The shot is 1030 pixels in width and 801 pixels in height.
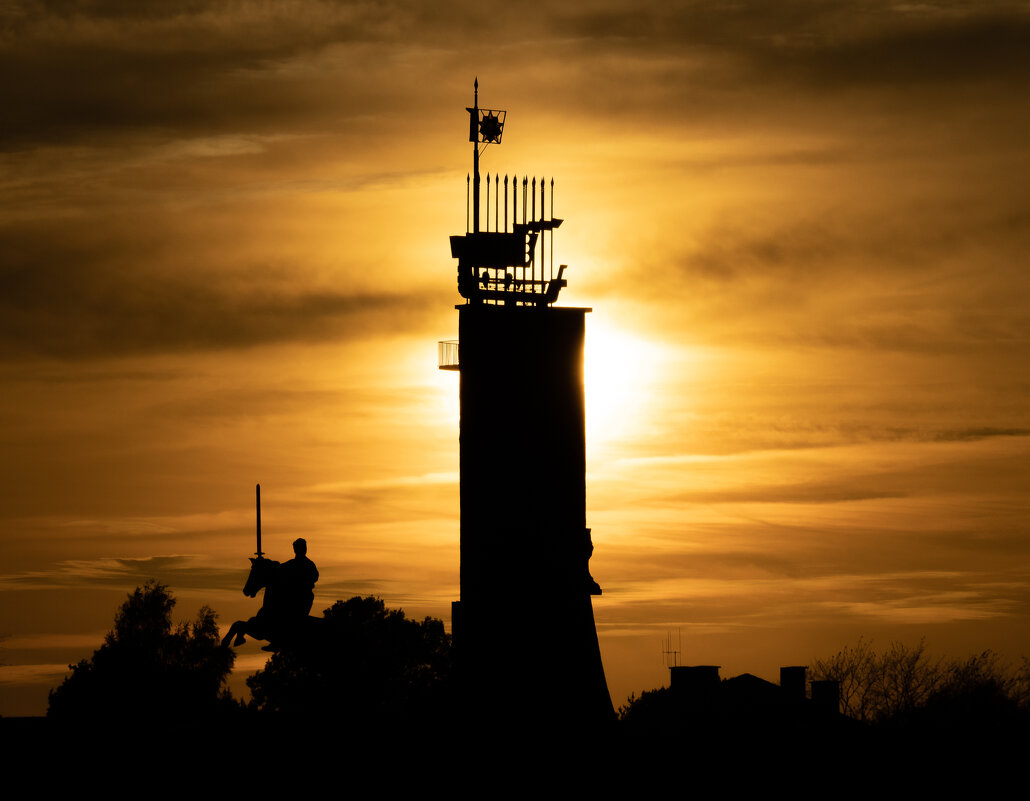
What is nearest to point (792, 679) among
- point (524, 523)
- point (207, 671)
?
point (524, 523)

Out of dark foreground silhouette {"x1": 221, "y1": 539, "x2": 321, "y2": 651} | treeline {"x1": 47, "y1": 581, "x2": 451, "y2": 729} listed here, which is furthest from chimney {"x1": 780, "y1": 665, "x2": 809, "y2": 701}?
dark foreground silhouette {"x1": 221, "y1": 539, "x2": 321, "y2": 651}

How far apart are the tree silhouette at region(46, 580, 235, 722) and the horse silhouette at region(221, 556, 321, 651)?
23.0m

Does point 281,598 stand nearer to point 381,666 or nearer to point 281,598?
point 281,598

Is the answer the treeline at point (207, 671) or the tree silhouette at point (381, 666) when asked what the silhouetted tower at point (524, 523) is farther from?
the tree silhouette at point (381, 666)

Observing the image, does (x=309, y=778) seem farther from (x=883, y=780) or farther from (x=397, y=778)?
(x=883, y=780)

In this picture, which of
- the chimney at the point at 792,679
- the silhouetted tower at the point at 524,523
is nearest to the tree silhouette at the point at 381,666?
the chimney at the point at 792,679

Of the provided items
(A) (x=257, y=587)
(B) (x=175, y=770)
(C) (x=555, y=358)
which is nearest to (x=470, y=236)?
(C) (x=555, y=358)

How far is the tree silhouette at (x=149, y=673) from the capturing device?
2744 inches

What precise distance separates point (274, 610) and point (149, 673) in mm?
40090

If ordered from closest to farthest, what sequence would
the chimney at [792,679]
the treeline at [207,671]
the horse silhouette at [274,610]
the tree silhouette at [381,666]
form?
the horse silhouette at [274,610]
the chimney at [792,679]
the treeline at [207,671]
the tree silhouette at [381,666]

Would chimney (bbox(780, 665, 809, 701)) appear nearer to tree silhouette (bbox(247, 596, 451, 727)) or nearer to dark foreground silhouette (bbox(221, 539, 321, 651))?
tree silhouette (bbox(247, 596, 451, 727))

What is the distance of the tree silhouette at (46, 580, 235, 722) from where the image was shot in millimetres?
69688

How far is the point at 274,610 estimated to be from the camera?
37.4 metres

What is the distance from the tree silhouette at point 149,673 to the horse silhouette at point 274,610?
23.0 meters
